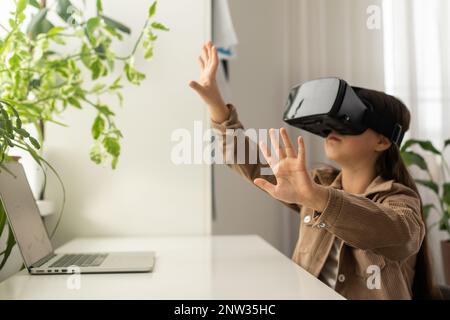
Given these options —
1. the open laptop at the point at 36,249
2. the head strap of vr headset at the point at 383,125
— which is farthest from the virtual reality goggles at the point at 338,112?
the open laptop at the point at 36,249

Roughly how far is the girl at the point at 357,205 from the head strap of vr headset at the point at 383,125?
0.05ft

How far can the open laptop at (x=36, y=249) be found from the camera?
75 cm

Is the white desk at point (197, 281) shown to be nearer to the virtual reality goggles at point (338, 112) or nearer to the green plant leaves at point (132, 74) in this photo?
the virtual reality goggles at point (338, 112)

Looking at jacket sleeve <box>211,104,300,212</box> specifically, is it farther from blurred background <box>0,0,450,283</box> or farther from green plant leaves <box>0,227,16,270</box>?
green plant leaves <box>0,227,16,270</box>

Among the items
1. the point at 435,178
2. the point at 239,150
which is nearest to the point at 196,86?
the point at 239,150

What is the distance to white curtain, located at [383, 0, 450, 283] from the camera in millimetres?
906

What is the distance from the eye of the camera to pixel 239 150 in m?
1.12

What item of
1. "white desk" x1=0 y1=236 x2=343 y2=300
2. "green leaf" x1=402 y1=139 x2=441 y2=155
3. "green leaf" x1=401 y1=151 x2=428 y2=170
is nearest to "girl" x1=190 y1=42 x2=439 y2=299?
"white desk" x1=0 y1=236 x2=343 y2=300

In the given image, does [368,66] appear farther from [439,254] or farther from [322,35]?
[439,254]

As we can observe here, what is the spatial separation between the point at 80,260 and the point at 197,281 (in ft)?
0.91

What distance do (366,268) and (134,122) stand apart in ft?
2.38

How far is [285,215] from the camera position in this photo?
1417 mm

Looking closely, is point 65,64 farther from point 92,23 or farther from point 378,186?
point 378,186
